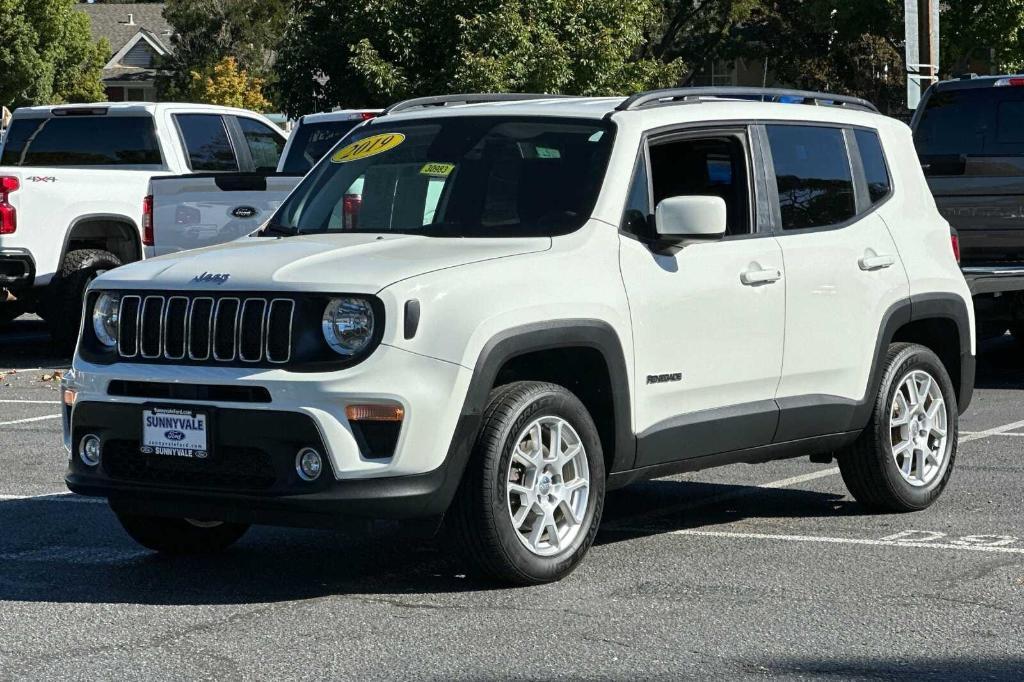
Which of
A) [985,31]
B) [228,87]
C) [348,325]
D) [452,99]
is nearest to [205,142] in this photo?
[452,99]

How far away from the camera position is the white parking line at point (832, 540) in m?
7.13

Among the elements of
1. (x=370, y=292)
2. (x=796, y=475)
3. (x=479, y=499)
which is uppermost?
(x=370, y=292)

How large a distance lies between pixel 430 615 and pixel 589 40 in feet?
85.2

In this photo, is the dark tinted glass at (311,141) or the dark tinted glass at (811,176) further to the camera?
the dark tinted glass at (311,141)

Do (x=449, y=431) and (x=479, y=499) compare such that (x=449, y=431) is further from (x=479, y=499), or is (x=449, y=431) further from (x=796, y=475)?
(x=796, y=475)

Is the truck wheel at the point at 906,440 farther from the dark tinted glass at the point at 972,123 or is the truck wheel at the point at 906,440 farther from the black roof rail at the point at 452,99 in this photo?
the dark tinted glass at the point at 972,123

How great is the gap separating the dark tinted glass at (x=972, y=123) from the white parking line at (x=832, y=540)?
703cm

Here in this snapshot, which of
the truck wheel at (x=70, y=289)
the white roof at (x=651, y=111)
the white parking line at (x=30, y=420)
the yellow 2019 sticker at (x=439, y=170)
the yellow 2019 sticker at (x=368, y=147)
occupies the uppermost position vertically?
the white roof at (x=651, y=111)

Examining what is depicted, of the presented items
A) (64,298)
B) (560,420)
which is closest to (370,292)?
(560,420)

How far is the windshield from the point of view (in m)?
6.82

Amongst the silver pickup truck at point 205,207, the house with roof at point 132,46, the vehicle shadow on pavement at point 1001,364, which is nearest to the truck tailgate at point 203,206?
the silver pickup truck at point 205,207

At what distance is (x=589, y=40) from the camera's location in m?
31.1

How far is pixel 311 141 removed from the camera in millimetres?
16797


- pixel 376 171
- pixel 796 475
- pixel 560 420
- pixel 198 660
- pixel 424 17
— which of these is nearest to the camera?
pixel 198 660
